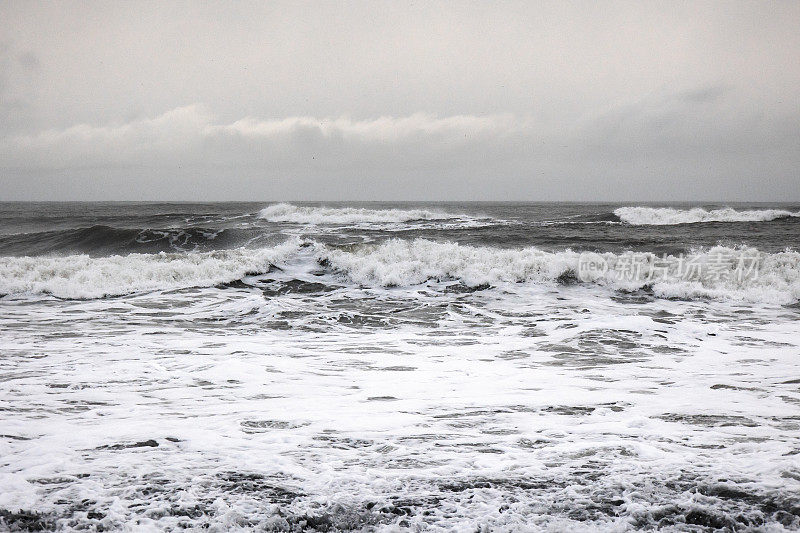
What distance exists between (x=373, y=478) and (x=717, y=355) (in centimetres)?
554

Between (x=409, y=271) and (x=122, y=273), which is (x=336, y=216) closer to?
(x=409, y=271)

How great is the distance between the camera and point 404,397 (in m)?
5.36

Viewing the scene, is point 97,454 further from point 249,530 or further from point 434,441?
point 434,441

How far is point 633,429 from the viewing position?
4391 millimetres

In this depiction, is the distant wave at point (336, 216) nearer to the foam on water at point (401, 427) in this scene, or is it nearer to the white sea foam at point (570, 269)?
the white sea foam at point (570, 269)

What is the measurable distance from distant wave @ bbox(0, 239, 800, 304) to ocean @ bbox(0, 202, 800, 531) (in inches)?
3.1

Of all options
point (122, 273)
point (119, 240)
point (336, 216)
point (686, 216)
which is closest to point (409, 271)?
point (122, 273)

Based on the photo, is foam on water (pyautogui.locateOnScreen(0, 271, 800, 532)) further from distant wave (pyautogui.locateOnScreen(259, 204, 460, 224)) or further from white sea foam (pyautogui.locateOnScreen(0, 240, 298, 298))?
distant wave (pyautogui.locateOnScreen(259, 204, 460, 224))

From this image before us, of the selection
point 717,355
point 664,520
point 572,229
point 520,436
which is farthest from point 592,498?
point 572,229

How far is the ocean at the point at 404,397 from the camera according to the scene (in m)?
3.20

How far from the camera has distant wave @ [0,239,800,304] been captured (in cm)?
1193

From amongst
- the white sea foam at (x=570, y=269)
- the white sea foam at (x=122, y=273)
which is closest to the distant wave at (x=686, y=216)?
the white sea foam at (x=570, y=269)

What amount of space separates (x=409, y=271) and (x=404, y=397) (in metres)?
8.39

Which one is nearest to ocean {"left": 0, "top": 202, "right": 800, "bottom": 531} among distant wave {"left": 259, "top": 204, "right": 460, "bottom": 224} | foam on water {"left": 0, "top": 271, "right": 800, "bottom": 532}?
foam on water {"left": 0, "top": 271, "right": 800, "bottom": 532}
